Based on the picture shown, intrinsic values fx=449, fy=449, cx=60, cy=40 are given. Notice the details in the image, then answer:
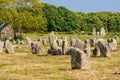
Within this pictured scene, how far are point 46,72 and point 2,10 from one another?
59097mm

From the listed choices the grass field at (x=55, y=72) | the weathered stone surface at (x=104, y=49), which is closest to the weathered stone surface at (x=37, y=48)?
the weathered stone surface at (x=104, y=49)

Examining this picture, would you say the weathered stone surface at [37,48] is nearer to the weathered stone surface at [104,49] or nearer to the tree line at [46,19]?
the weathered stone surface at [104,49]

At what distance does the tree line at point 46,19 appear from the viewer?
260ft

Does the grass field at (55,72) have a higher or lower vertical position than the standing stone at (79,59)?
lower

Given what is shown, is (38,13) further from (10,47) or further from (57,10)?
(57,10)

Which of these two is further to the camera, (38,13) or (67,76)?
(38,13)

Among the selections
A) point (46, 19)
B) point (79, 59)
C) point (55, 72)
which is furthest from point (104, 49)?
point (46, 19)

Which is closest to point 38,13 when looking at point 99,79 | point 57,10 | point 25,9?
point 25,9

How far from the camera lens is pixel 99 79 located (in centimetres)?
2041

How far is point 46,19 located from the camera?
119312 millimetres

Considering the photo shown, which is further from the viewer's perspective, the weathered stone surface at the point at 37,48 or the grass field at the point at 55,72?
the weathered stone surface at the point at 37,48

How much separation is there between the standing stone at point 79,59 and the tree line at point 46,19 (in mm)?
54260

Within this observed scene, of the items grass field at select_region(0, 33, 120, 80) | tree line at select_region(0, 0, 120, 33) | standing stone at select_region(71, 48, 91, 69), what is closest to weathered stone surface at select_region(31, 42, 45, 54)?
grass field at select_region(0, 33, 120, 80)

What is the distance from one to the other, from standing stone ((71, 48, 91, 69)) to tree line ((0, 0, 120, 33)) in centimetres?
5426
